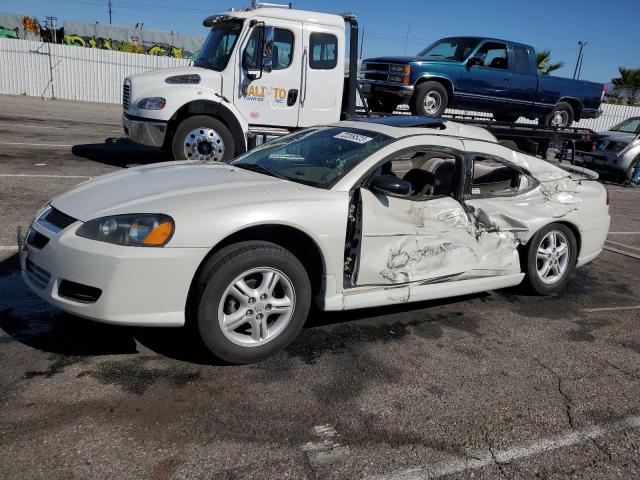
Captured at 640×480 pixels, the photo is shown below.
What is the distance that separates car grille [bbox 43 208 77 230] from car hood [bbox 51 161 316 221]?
0.03m

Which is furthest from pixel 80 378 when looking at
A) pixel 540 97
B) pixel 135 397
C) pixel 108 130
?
pixel 108 130

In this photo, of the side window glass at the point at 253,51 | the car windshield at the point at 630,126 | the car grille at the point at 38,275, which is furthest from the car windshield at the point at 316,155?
the car windshield at the point at 630,126

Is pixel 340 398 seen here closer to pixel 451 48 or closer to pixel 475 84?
pixel 475 84

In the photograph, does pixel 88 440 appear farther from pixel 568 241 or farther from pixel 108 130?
pixel 108 130

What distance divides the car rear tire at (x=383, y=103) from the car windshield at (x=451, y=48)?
1.35 meters

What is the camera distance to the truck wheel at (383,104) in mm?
10727

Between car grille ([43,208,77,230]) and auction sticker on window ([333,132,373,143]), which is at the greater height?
auction sticker on window ([333,132,373,143])

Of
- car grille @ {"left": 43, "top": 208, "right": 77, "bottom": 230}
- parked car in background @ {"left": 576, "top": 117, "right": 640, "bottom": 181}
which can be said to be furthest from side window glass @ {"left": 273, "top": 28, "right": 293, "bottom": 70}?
parked car in background @ {"left": 576, "top": 117, "right": 640, "bottom": 181}

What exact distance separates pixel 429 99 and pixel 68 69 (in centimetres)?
1754

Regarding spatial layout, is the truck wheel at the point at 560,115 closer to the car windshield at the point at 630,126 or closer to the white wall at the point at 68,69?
the car windshield at the point at 630,126

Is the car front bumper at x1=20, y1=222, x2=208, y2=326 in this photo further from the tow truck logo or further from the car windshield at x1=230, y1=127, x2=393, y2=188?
the tow truck logo

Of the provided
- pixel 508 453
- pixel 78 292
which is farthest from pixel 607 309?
pixel 78 292

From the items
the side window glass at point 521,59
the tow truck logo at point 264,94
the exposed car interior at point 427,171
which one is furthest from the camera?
the side window glass at point 521,59

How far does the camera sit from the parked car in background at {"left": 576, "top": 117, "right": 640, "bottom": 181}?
13.8 m
